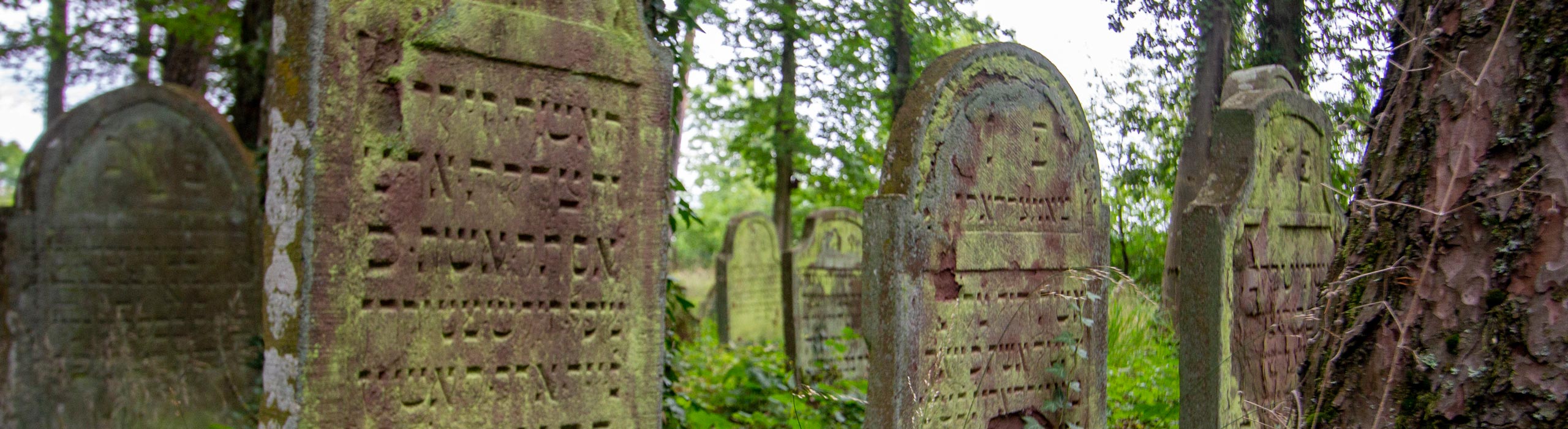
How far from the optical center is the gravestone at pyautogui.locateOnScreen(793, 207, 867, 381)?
316 inches

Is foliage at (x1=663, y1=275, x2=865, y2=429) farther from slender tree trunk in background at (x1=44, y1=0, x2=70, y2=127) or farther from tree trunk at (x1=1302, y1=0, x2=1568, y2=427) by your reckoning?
slender tree trunk in background at (x1=44, y1=0, x2=70, y2=127)

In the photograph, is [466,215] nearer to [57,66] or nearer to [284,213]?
[284,213]

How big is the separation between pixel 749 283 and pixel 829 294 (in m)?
2.90

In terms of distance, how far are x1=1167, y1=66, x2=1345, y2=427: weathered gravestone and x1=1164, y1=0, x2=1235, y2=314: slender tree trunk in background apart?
59.1 inches

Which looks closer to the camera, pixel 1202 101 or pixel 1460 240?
pixel 1460 240

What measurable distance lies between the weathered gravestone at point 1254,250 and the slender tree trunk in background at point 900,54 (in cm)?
301

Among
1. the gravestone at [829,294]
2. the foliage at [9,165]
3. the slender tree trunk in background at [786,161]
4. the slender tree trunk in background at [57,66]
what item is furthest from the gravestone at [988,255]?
the foliage at [9,165]

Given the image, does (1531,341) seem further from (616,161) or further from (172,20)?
(172,20)

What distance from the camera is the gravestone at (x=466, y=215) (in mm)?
2547

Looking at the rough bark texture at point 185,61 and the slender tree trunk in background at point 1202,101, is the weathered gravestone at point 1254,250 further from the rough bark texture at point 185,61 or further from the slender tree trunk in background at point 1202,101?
the rough bark texture at point 185,61

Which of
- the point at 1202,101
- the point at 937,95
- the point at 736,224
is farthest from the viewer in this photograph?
the point at 736,224

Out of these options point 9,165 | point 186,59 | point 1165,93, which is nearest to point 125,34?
point 186,59

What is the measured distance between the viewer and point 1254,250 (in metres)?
4.70

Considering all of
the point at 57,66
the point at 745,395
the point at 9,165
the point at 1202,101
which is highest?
the point at 9,165
